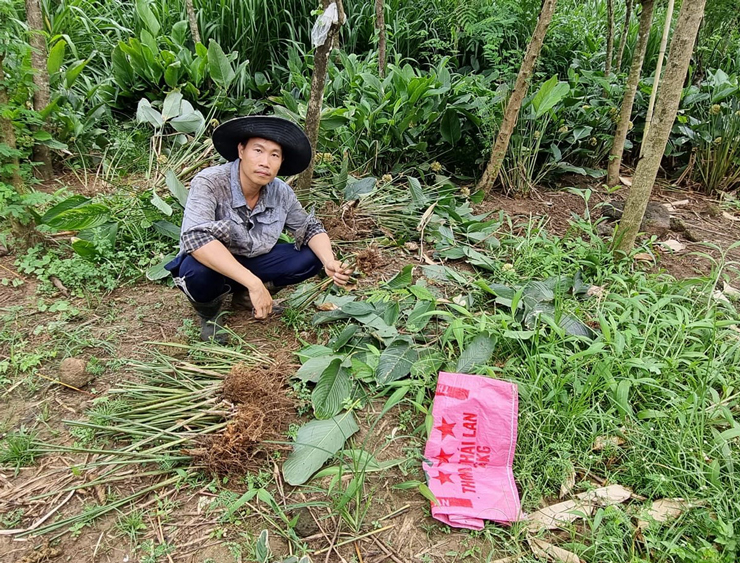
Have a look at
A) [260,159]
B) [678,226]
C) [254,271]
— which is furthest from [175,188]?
[678,226]

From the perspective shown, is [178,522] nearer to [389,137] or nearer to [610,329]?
[610,329]

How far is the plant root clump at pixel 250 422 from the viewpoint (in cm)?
154

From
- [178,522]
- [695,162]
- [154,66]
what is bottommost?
[178,522]

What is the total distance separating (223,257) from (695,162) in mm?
3570

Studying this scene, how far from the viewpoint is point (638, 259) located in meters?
2.69

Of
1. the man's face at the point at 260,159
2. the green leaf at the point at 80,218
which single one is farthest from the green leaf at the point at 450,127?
the green leaf at the point at 80,218

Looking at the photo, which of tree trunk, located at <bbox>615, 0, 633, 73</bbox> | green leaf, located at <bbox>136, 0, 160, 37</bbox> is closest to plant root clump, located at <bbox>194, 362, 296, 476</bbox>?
green leaf, located at <bbox>136, 0, 160, 37</bbox>

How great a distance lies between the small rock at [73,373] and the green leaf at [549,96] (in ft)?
9.41

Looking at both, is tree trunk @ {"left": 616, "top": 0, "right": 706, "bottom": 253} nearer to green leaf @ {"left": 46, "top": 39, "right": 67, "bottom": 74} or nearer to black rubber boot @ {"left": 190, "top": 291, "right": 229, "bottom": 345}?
black rubber boot @ {"left": 190, "top": 291, "right": 229, "bottom": 345}

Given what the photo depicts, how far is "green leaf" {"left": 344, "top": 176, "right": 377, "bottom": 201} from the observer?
9.93 ft

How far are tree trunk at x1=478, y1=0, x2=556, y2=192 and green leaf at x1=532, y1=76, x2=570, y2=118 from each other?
0.15 m

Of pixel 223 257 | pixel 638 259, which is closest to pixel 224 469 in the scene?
pixel 223 257

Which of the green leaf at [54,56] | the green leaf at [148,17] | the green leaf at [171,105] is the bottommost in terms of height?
the green leaf at [171,105]

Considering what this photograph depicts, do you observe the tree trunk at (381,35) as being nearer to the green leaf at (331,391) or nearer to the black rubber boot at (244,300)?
the black rubber boot at (244,300)
